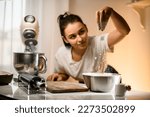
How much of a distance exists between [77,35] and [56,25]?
0.34 ft

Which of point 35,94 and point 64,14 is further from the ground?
point 64,14

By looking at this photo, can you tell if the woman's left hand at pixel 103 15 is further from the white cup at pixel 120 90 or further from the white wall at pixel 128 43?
the white cup at pixel 120 90

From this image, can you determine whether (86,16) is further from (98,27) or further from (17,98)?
(17,98)

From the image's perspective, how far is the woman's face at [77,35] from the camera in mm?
1023

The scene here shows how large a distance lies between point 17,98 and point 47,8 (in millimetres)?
455

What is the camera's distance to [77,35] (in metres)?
1.03

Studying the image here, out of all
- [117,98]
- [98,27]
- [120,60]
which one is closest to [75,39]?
[98,27]

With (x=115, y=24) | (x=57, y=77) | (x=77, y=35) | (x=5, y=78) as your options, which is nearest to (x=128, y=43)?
(x=115, y=24)

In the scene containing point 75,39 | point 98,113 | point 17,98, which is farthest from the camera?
point 75,39

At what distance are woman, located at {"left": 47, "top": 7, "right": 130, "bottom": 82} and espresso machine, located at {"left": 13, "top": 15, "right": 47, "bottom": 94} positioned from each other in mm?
109

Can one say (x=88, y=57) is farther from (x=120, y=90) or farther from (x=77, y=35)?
(x=120, y=90)

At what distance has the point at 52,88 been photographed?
32.7 inches

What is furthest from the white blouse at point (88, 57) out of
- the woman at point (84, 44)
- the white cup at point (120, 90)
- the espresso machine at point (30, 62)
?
the white cup at point (120, 90)

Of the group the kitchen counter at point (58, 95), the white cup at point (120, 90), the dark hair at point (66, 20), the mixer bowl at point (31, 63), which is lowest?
the kitchen counter at point (58, 95)
